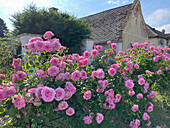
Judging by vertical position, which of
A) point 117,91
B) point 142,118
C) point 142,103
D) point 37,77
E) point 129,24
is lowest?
point 142,118

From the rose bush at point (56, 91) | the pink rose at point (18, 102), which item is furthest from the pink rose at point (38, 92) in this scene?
the pink rose at point (18, 102)

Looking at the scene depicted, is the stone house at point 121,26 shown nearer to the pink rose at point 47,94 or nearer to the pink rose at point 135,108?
the pink rose at point 135,108

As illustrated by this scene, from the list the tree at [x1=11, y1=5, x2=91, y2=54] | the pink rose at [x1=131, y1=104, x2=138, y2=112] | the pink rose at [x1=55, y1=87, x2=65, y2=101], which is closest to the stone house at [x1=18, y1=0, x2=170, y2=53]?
the tree at [x1=11, y1=5, x2=91, y2=54]

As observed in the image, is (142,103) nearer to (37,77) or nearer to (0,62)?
(37,77)

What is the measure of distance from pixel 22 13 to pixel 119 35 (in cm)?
707

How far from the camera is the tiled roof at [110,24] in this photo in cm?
1035

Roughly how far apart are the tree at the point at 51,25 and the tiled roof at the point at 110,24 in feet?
11.0

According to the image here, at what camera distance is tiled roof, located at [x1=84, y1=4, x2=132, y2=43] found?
1035 centimetres

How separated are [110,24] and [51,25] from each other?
6942mm

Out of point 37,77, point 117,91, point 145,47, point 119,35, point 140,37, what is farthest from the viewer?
point 140,37

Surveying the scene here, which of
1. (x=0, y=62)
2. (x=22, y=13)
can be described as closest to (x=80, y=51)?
(x=22, y=13)

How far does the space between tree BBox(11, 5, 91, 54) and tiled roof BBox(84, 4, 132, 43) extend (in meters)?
3.36

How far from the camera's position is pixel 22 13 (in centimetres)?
560

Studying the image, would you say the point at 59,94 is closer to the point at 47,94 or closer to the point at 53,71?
the point at 47,94
